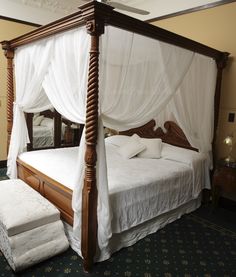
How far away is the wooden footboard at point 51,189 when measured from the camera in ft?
7.83

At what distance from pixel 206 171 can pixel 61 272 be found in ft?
7.36

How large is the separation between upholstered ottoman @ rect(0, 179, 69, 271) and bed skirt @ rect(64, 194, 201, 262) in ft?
0.39

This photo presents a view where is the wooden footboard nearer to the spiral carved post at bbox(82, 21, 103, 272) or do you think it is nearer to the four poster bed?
the four poster bed

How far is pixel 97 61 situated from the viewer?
6.20 feet

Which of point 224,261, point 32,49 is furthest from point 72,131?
point 224,261

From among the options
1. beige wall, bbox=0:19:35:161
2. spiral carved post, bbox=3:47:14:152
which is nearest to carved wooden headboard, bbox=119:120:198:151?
spiral carved post, bbox=3:47:14:152

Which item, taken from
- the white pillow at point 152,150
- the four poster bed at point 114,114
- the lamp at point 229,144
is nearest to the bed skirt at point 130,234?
the four poster bed at point 114,114

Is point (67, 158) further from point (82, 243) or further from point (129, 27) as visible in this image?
point (129, 27)

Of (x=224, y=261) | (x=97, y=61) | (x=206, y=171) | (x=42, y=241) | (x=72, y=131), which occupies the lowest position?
(x=224, y=261)

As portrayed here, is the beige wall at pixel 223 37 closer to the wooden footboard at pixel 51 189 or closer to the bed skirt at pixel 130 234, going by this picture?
the bed skirt at pixel 130 234

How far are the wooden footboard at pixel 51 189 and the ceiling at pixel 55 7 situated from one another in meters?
2.91

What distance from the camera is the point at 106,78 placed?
2.14 m

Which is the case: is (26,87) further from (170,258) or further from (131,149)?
(170,258)

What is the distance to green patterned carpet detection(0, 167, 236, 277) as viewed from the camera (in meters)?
2.08
